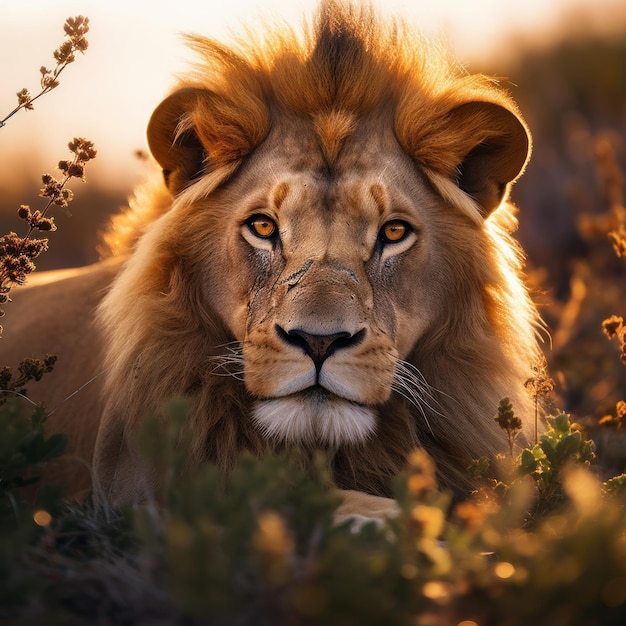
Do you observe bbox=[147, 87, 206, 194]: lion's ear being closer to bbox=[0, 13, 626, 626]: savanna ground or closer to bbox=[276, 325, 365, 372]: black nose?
bbox=[276, 325, 365, 372]: black nose

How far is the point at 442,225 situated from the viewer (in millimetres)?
4047

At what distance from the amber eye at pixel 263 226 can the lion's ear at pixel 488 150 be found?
87 centimetres

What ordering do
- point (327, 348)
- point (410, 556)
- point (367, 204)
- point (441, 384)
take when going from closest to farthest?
point (410, 556) → point (327, 348) → point (367, 204) → point (441, 384)

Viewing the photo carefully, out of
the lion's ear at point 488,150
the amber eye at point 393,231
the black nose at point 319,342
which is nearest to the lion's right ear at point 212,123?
the amber eye at point 393,231

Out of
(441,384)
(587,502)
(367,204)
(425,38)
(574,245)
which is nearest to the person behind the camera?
(587,502)

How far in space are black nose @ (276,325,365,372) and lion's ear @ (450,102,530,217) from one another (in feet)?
3.75

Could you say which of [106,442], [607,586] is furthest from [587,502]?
[106,442]

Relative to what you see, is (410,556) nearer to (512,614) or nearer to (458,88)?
(512,614)

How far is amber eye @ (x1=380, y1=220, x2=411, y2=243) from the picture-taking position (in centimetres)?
382

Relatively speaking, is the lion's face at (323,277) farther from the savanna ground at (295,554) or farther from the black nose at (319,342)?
the savanna ground at (295,554)

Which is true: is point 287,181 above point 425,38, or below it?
below

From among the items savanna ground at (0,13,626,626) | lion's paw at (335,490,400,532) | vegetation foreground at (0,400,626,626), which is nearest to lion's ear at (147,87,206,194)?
savanna ground at (0,13,626,626)

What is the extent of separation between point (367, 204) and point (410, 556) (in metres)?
1.82

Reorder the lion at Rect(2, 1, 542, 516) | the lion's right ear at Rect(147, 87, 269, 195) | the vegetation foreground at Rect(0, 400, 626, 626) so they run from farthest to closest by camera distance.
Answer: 1. the lion's right ear at Rect(147, 87, 269, 195)
2. the lion at Rect(2, 1, 542, 516)
3. the vegetation foreground at Rect(0, 400, 626, 626)
